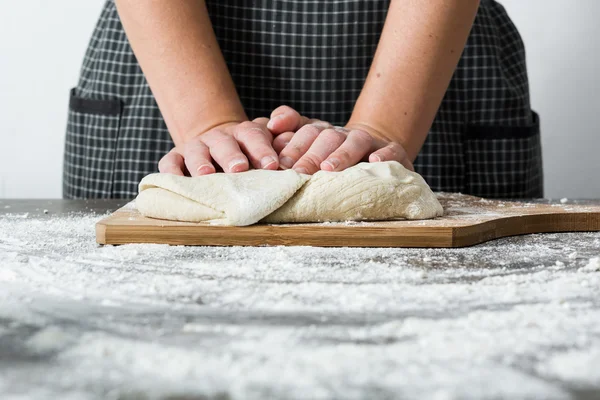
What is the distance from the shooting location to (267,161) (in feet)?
3.82

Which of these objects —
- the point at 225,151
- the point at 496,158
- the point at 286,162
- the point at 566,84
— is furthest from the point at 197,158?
the point at 566,84

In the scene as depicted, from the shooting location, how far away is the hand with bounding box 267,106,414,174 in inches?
46.2

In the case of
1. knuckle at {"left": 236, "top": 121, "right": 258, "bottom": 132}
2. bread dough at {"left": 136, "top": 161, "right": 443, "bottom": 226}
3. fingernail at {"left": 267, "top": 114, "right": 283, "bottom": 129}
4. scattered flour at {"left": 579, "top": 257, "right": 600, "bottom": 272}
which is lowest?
scattered flour at {"left": 579, "top": 257, "right": 600, "bottom": 272}

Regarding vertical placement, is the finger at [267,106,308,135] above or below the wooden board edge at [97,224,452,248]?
above

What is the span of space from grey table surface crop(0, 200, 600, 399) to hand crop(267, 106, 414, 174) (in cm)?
24

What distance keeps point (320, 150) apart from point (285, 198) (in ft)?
0.64

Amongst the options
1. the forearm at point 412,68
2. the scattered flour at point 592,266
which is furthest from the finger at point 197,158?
the scattered flour at point 592,266

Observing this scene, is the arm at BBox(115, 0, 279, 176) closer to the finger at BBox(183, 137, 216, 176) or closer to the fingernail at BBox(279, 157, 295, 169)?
the finger at BBox(183, 137, 216, 176)

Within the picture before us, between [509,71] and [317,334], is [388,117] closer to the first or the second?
[509,71]

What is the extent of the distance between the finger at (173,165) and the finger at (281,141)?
0.56 ft

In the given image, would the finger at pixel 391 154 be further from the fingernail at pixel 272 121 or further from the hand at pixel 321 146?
the fingernail at pixel 272 121

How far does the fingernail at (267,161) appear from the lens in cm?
116

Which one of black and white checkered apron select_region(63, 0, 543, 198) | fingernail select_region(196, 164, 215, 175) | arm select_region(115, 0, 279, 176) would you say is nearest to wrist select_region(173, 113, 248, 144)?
arm select_region(115, 0, 279, 176)

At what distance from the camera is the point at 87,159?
6.05 feet
